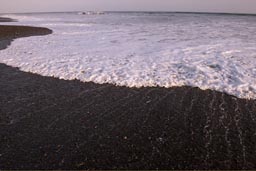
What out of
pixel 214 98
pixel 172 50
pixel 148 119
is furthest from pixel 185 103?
pixel 172 50

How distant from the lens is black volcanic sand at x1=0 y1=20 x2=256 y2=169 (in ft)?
16.1

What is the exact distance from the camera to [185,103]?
7.60m

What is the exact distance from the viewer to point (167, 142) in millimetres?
5500

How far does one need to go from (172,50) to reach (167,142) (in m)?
11.6

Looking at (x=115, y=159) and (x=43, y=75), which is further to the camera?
(x=43, y=75)

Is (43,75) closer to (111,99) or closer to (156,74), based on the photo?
(111,99)

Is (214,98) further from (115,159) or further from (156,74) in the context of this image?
(115,159)


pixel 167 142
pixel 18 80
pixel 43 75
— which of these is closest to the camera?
pixel 167 142

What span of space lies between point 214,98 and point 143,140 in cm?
343

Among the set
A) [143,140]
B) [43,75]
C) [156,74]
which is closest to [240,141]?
[143,140]

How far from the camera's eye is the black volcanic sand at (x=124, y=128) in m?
4.91

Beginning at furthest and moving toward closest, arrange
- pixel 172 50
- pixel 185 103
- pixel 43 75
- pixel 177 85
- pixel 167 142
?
pixel 172 50 < pixel 43 75 < pixel 177 85 < pixel 185 103 < pixel 167 142

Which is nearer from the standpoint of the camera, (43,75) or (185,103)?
(185,103)

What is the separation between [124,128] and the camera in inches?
244
